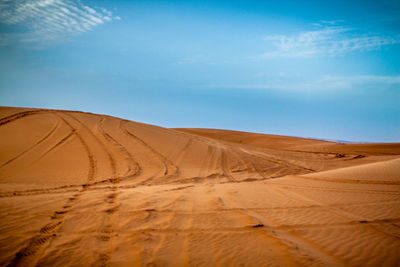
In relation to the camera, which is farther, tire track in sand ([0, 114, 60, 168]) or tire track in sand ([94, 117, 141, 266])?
tire track in sand ([0, 114, 60, 168])

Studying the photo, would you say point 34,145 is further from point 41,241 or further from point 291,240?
point 291,240

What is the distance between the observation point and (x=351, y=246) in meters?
3.02

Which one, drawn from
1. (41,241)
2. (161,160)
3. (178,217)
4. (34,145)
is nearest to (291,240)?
(178,217)

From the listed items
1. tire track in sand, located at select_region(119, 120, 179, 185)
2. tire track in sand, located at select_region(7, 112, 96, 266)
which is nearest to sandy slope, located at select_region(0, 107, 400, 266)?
tire track in sand, located at select_region(7, 112, 96, 266)

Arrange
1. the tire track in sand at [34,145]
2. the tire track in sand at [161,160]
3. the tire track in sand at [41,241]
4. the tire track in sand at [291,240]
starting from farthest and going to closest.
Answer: the tire track in sand at [161,160] < the tire track in sand at [34,145] < the tire track in sand at [291,240] < the tire track in sand at [41,241]

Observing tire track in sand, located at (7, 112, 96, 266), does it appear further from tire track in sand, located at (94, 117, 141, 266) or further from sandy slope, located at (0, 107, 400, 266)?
tire track in sand, located at (94, 117, 141, 266)

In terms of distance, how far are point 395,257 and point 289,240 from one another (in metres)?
1.23

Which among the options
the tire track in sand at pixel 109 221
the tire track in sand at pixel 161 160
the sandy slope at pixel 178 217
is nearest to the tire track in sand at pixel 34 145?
the sandy slope at pixel 178 217

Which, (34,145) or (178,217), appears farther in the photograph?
(34,145)

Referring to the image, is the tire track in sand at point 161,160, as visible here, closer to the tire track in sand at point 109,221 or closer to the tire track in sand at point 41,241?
the tire track in sand at point 109,221

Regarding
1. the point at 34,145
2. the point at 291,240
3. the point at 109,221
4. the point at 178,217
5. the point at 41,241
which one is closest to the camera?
the point at 41,241

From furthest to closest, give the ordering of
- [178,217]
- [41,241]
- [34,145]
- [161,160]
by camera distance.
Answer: [161,160] → [34,145] → [178,217] → [41,241]

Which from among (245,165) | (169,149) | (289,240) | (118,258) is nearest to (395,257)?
(289,240)

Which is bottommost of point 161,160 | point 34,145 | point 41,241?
point 41,241
